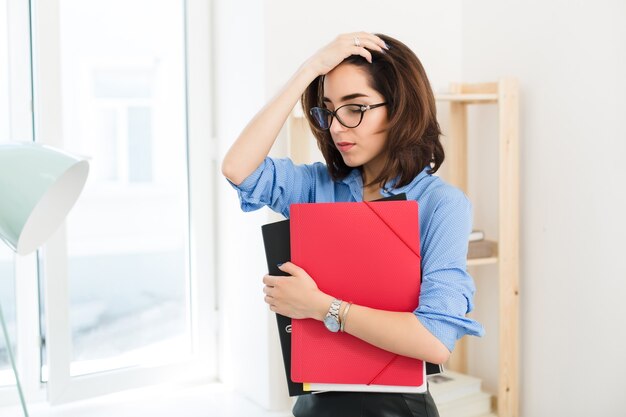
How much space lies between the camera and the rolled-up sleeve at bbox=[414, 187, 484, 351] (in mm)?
1103

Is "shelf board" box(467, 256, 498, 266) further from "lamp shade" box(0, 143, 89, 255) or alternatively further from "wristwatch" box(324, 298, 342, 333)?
"lamp shade" box(0, 143, 89, 255)

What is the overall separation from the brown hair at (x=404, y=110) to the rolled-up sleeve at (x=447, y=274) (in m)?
0.10

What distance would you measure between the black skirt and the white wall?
1.05 metres

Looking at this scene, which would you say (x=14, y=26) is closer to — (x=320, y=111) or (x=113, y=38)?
(x=113, y=38)

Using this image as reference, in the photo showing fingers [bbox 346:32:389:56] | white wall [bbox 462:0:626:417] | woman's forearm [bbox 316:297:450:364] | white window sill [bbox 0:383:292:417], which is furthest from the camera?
white window sill [bbox 0:383:292:417]

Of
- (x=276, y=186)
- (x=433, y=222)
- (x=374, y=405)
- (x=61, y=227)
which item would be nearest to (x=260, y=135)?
(x=276, y=186)

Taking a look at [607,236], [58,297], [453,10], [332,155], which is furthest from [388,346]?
[453,10]

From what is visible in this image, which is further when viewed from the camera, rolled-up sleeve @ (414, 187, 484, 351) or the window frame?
the window frame

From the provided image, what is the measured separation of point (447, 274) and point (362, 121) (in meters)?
0.31

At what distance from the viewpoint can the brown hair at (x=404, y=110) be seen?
3.96ft

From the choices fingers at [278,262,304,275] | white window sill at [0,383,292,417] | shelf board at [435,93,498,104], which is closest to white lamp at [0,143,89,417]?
fingers at [278,262,304,275]

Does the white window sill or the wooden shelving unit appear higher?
the wooden shelving unit

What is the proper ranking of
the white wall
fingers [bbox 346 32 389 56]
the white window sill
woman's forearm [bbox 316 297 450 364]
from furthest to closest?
the white window sill, the white wall, fingers [bbox 346 32 389 56], woman's forearm [bbox 316 297 450 364]

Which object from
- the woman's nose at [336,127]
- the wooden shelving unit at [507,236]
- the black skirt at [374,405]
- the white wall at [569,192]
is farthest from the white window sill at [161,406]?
the woman's nose at [336,127]
